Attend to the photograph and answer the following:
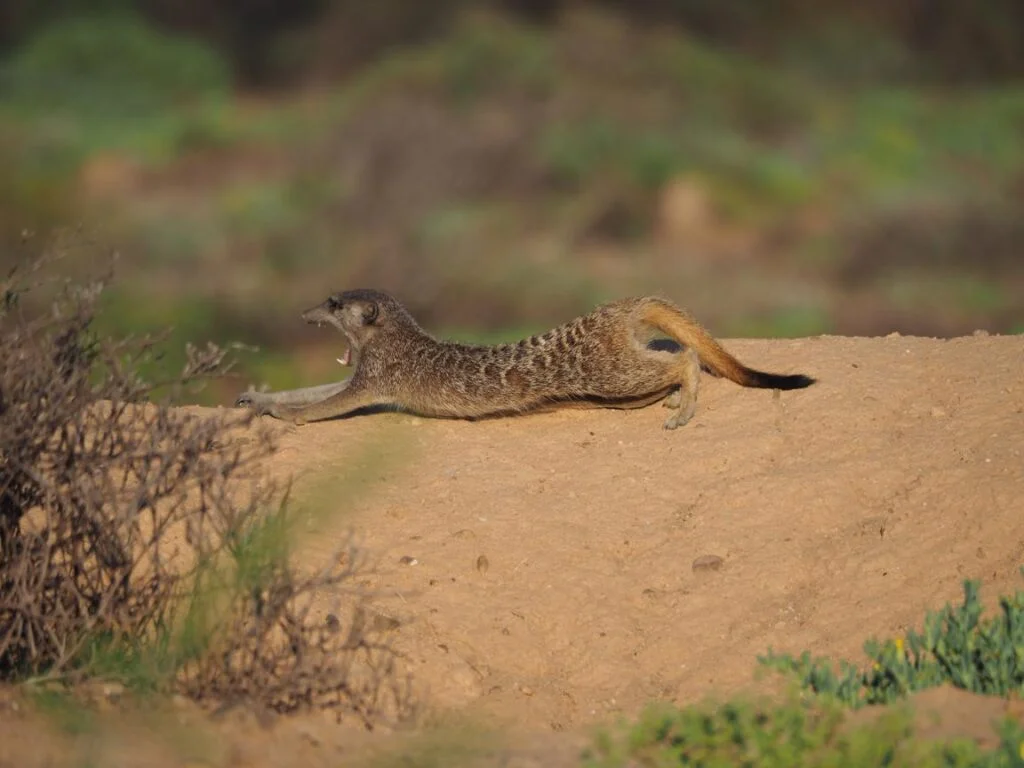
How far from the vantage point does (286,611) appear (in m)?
5.04

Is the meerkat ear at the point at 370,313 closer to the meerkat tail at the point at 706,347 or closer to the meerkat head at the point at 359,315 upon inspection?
the meerkat head at the point at 359,315

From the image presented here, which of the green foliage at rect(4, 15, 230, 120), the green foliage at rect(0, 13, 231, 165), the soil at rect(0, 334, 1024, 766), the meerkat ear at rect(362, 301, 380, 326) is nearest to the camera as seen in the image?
the soil at rect(0, 334, 1024, 766)

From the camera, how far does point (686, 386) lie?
742 centimetres

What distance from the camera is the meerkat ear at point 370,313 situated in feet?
27.1

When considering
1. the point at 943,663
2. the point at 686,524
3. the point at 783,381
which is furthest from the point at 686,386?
the point at 943,663

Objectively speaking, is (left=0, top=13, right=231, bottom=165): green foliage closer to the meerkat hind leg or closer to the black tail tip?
the meerkat hind leg

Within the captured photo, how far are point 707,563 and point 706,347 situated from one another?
145 cm

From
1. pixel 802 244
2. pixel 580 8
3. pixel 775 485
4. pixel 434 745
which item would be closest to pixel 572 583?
pixel 775 485

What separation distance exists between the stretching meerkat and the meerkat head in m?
0.11

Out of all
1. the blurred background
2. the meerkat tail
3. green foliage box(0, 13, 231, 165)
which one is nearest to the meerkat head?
the meerkat tail

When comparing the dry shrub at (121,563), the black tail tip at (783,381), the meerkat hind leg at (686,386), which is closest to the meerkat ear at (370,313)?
the meerkat hind leg at (686,386)

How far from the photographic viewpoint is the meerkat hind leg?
7.35 metres

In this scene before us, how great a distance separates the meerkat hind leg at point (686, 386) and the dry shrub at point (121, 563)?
7.61 ft

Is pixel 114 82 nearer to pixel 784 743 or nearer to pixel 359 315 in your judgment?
pixel 359 315
